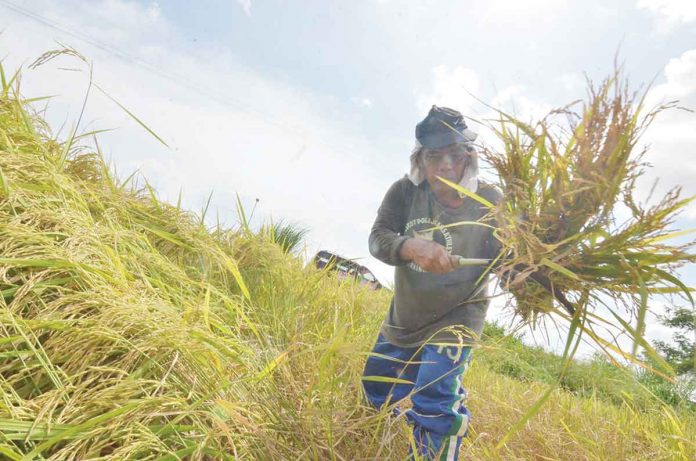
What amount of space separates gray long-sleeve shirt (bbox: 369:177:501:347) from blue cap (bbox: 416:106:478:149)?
244mm

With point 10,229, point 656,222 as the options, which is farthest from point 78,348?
point 656,222

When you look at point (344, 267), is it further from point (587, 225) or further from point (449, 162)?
point (587, 225)

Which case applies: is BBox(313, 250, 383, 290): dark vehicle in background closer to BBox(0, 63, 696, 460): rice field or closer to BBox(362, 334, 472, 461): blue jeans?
BBox(0, 63, 696, 460): rice field

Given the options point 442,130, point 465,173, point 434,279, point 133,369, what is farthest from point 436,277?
point 133,369

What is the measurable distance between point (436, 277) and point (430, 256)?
0.37 meters

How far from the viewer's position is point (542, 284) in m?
1.66

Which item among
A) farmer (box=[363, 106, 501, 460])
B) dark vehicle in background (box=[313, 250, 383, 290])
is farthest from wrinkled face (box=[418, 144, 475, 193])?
dark vehicle in background (box=[313, 250, 383, 290])

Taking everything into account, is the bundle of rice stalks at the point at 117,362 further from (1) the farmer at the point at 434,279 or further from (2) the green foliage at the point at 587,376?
(2) the green foliage at the point at 587,376

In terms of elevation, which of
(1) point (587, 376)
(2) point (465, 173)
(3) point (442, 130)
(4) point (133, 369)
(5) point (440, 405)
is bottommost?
(4) point (133, 369)

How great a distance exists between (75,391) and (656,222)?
73.3 inches

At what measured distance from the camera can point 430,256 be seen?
2.02m

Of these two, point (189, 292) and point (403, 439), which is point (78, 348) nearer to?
point (189, 292)

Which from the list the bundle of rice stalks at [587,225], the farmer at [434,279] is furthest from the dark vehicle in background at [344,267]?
the bundle of rice stalks at [587,225]

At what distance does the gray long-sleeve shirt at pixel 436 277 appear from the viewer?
2316mm
